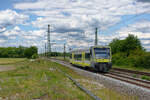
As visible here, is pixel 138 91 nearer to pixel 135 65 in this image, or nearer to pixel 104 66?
pixel 104 66

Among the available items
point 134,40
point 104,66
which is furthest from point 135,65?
point 134,40

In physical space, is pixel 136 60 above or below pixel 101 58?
below

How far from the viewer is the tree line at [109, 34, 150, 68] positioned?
27664 mm

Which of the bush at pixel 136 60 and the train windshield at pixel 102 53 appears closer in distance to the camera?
the train windshield at pixel 102 53

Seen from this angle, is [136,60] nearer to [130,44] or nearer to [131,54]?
[131,54]

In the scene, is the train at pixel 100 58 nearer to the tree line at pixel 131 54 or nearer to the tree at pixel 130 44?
the tree line at pixel 131 54

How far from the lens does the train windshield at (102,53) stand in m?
21.7

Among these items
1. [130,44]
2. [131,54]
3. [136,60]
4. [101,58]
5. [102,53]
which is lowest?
[136,60]

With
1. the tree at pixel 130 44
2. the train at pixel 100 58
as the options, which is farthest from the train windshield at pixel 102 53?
the tree at pixel 130 44

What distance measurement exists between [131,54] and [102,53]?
15615mm

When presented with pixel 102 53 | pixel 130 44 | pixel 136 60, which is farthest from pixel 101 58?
pixel 130 44

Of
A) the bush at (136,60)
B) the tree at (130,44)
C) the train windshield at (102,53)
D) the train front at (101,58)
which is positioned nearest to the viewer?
the train front at (101,58)

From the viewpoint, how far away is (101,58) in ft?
71.1

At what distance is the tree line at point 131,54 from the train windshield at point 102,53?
7.07 m
